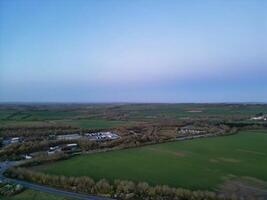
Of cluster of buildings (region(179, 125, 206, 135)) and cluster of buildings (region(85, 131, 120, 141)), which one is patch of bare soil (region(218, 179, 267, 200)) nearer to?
cluster of buildings (region(85, 131, 120, 141))

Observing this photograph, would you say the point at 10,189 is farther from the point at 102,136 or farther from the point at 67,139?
the point at 102,136

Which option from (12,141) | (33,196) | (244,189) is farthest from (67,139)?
(244,189)

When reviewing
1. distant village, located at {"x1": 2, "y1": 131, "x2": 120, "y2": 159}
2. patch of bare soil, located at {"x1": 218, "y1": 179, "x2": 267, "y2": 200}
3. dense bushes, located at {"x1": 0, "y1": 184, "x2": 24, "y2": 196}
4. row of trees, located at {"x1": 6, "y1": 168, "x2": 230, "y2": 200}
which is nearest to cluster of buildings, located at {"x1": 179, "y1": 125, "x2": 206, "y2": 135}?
distant village, located at {"x1": 2, "y1": 131, "x2": 120, "y2": 159}

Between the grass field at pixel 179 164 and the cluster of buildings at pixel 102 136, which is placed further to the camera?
the cluster of buildings at pixel 102 136

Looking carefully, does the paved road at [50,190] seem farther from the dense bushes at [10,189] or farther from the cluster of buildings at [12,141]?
the cluster of buildings at [12,141]

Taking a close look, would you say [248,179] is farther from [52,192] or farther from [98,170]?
[52,192]

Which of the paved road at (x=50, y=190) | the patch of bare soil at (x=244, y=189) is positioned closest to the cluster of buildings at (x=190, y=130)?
the patch of bare soil at (x=244, y=189)
